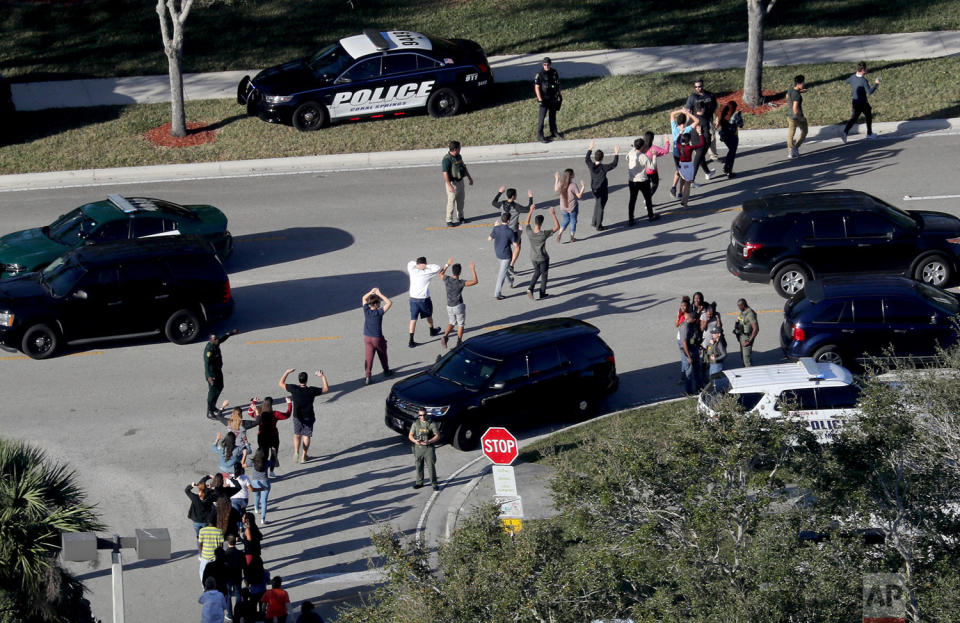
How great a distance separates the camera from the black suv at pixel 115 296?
1970 centimetres

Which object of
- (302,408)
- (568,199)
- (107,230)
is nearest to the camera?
(302,408)

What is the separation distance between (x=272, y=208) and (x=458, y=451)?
33.9 feet

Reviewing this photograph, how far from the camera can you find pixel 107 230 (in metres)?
22.1

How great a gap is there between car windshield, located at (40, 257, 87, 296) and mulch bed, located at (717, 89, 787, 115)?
15.9 meters

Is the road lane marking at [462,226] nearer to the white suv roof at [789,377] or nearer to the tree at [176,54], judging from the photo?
the tree at [176,54]

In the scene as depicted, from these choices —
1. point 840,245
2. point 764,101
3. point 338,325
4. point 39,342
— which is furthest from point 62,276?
point 764,101

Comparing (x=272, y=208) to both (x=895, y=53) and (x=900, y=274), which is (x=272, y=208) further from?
(x=895, y=53)

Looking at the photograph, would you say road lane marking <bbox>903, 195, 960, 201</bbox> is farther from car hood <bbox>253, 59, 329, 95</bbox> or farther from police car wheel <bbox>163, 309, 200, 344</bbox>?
police car wheel <bbox>163, 309, 200, 344</bbox>

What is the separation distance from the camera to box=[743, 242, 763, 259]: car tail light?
20922 mm

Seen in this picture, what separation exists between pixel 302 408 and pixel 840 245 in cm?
999

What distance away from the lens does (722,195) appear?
2548 centimetres

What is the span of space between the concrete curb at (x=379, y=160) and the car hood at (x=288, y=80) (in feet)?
5.80

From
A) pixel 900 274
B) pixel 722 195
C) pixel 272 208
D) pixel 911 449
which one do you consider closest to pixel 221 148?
pixel 272 208

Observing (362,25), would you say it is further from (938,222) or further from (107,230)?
(938,222)
